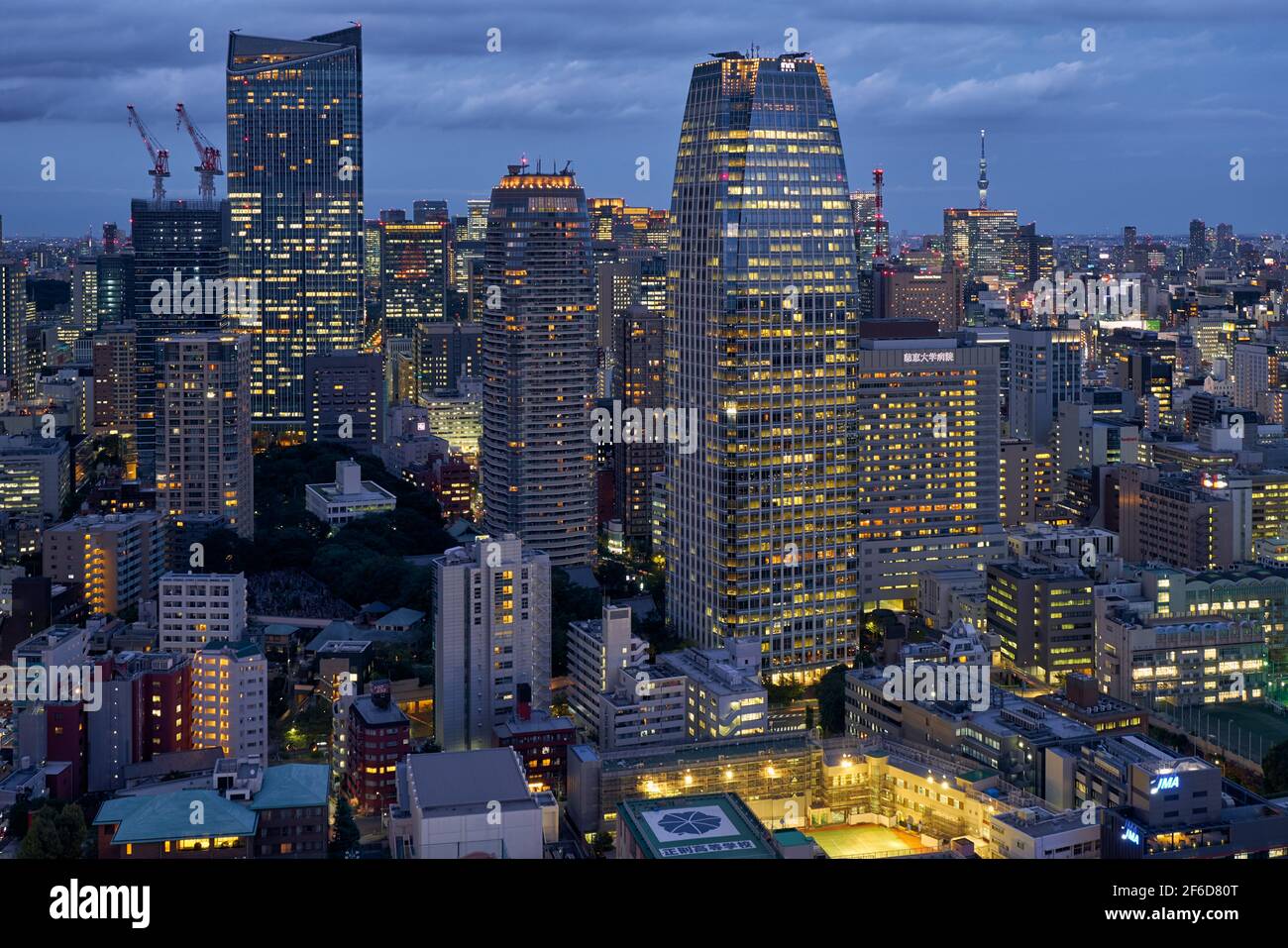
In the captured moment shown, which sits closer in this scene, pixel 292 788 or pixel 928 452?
pixel 292 788

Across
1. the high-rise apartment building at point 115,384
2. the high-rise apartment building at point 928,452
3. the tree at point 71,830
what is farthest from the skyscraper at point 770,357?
the high-rise apartment building at point 115,384

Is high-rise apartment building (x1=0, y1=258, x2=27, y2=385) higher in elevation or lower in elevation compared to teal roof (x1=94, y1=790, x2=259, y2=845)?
higher

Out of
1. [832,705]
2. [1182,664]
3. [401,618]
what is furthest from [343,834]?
[1182,664]

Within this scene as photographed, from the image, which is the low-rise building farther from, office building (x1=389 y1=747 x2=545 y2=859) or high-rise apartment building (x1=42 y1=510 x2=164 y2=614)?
office building (x1=389 y1=747 x2=545 y2=859)

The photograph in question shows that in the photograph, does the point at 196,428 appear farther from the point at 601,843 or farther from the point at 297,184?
the point at 297,184

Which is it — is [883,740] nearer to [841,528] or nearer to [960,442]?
[841,528]
